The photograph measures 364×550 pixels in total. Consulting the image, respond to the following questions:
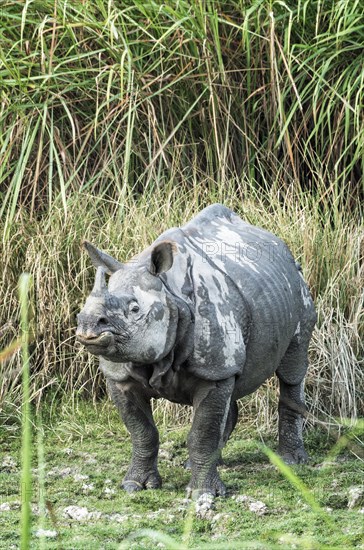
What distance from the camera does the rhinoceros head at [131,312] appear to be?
397 centimetres

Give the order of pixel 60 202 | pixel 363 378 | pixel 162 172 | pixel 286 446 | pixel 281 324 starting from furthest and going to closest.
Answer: pixel 162 172
pixel 60 202
pixel 363 378
pixel 286 446
pixel 281 324

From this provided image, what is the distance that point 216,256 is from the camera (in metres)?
4.73

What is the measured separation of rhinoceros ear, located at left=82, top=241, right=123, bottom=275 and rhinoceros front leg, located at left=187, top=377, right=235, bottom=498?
615 millimetres

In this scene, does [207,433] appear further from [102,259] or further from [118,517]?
[102,259]

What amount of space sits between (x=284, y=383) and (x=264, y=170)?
258 cm

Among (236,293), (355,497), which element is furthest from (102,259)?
(355,497)

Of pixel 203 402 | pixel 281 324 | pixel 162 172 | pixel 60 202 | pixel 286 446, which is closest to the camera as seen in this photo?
pixel 203 402

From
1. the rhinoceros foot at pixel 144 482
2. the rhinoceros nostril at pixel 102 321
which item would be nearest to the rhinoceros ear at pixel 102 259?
the rhinoceros nostril at pixel 102 321

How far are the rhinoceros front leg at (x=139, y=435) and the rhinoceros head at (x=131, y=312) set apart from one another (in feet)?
1.34

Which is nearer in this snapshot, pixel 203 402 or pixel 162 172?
pixel 203 402

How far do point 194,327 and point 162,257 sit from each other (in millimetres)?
327

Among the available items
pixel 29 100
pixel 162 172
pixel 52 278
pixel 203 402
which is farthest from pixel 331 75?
pixel 203 402

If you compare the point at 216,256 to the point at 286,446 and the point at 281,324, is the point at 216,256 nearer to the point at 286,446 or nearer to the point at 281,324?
the point at 281,324

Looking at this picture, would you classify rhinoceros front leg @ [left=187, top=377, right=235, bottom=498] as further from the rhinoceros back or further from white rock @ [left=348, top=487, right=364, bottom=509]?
white rock @ [left=348, top=487, right=364, bottom=509]
